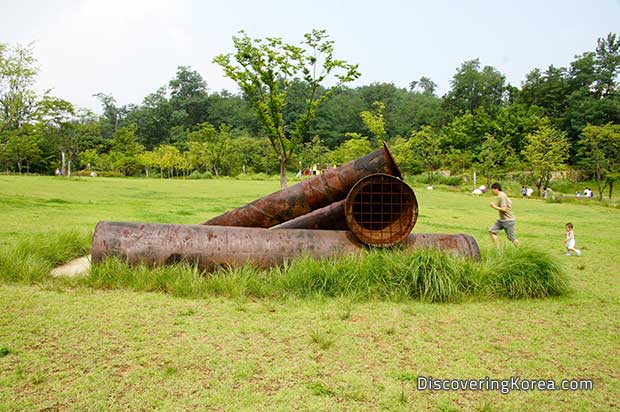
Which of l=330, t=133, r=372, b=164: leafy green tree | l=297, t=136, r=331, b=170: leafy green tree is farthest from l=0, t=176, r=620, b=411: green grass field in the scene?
l=297, t=136, r=331, b=170: leafy green tree

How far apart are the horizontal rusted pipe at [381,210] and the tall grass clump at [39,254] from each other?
158 inches

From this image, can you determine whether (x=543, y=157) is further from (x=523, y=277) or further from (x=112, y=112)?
(x=112, y=112)

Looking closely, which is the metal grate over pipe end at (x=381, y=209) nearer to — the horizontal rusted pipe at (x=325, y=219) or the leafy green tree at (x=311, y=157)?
the horizontal rusted pipe at (x=325, y=219)

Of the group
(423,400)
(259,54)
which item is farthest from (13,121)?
(423,400)

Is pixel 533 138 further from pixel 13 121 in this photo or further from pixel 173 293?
pixel 173 293

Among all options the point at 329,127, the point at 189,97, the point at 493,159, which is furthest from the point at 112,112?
the point at 493,159

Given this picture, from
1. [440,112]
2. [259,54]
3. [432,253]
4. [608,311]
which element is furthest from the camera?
[440,112]

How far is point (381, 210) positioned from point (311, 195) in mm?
1088

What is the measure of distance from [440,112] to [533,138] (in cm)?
3150

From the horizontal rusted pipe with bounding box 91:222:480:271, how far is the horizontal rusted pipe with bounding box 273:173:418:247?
10.2 inches

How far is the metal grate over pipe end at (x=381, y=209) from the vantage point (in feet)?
19.8

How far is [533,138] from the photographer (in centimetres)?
3853

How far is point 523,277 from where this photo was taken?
580 centimetres

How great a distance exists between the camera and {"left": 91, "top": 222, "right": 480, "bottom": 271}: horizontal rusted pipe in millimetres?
5906
